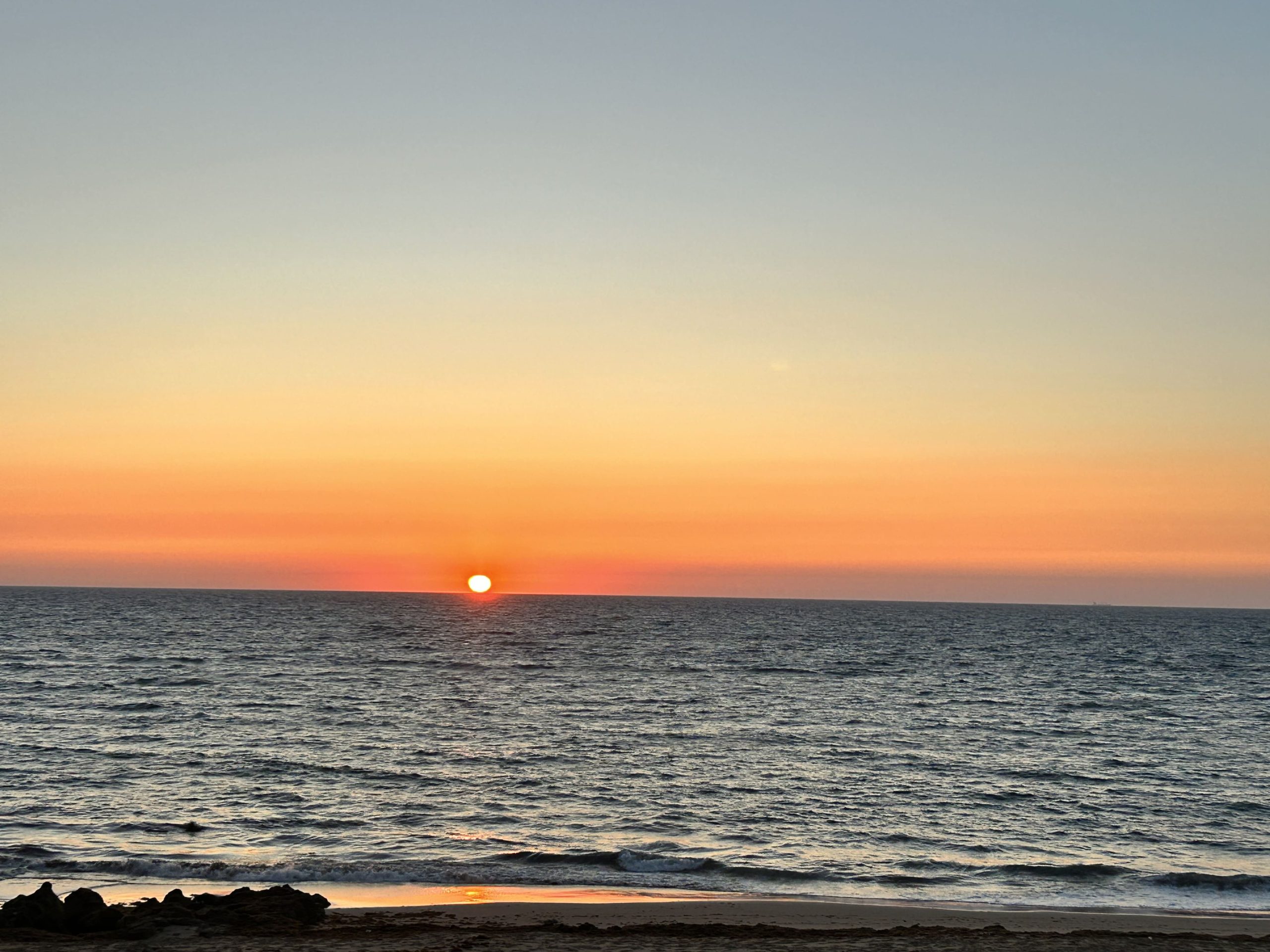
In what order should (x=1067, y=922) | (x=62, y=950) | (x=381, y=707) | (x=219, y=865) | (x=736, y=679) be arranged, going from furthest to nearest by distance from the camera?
(x=736, y=679), (x=381, y=707), (x=219, y=865), (x=1067, y=922), (x=62, y=950)

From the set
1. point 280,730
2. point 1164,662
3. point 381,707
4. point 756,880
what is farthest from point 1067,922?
point 1164,662

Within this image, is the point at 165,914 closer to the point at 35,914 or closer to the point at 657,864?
the point at 35,914

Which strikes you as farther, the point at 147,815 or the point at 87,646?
the point at 87,646

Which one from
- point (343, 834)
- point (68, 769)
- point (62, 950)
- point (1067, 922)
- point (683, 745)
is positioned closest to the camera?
point (62, 950)

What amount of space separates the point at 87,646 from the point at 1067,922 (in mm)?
87969

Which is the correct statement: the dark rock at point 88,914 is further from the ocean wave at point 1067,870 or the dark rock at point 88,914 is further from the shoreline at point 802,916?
the ocean wave at point 1067,870

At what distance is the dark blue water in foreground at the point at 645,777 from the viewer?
24969 mm

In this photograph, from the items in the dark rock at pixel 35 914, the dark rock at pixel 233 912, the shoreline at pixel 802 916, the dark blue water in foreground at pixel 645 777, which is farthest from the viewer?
the dark blue water in foreground at pixel 645 777

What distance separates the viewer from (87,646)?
91.0 metres

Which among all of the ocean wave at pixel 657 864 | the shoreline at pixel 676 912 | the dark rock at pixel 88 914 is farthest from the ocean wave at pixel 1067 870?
the dark rock at pixel 88 914

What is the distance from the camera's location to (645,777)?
117ft

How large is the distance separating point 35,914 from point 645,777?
68.0 feet

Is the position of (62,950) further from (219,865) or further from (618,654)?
(618,654)

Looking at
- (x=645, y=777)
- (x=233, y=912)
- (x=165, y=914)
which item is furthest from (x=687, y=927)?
(x=645, y=777)
